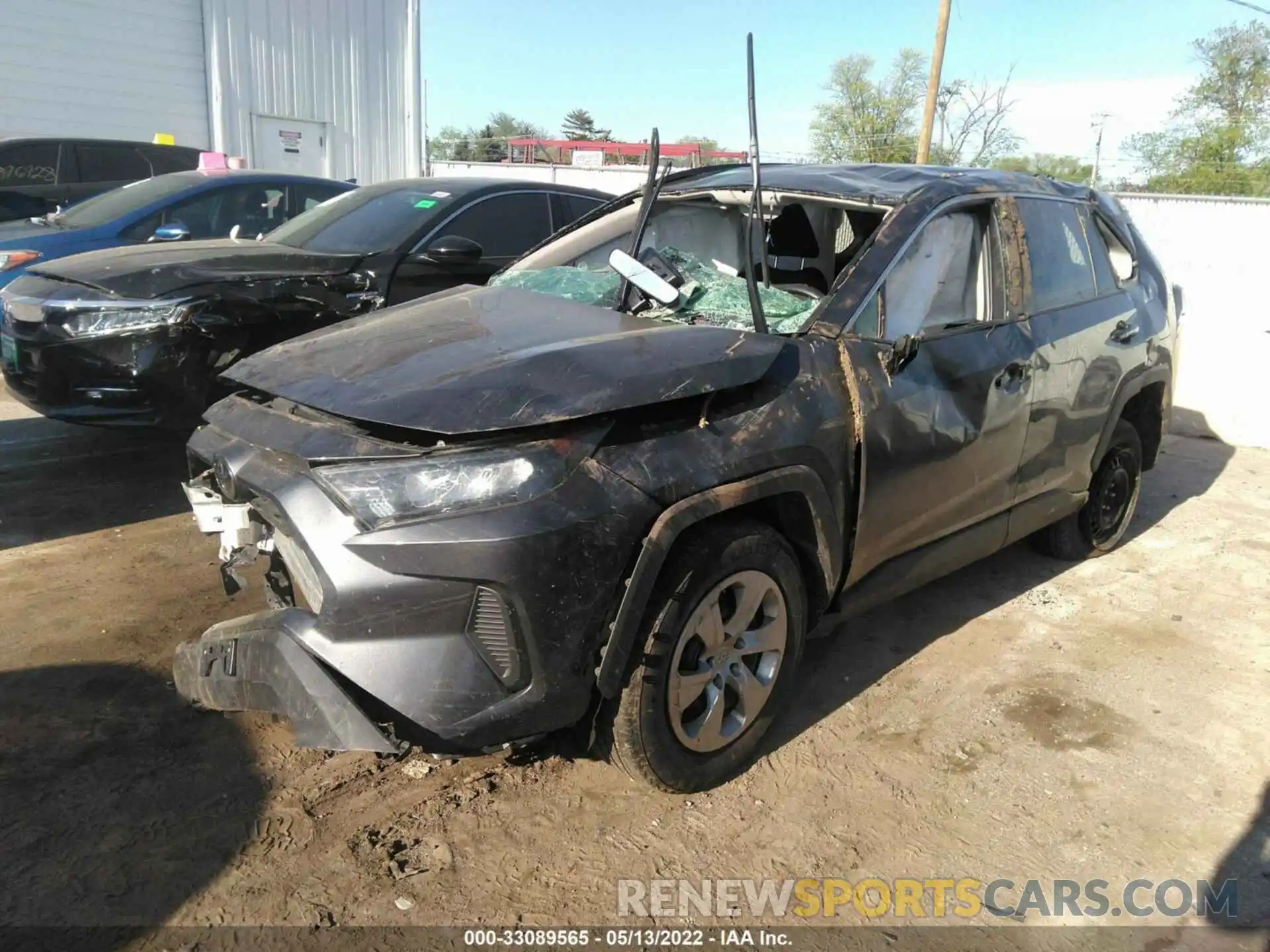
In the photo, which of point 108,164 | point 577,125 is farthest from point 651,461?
point 577,125

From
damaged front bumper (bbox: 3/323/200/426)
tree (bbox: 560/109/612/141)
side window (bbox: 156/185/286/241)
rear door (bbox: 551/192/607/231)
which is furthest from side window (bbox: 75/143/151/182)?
tree (bbox: 560/109/612/141)

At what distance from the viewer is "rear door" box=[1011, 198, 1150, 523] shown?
4.02m

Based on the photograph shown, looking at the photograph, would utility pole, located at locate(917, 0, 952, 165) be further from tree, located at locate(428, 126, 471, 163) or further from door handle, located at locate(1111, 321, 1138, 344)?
tree, located at locate(428, 126, 471, 163)

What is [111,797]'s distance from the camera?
2.80 m

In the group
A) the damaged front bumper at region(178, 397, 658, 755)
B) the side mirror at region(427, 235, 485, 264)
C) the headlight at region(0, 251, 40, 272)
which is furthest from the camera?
the headlight at region(0, 251, 40, 272)

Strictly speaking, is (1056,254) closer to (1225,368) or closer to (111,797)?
(111,797)

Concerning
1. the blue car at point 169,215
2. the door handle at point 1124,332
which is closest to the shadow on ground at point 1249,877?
the door handle at point 1124,332

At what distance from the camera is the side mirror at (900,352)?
3236 millimetres

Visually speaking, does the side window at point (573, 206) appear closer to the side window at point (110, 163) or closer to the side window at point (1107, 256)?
the side window at point (1107, 256)

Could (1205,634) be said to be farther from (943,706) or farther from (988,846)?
(988,846)

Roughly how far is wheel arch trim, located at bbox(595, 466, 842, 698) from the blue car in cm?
523

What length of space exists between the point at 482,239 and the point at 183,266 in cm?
189

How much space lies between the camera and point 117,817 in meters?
2.71

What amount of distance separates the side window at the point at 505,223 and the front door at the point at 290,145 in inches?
430
